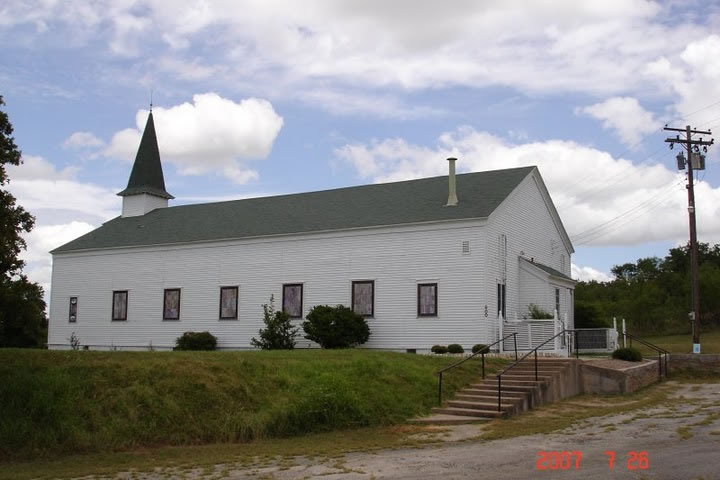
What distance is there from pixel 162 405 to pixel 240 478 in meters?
5.69

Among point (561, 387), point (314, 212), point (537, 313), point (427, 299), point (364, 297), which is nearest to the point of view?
point (561, 387)

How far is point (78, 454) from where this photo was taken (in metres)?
15.5

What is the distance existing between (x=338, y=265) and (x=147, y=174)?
59.6ft

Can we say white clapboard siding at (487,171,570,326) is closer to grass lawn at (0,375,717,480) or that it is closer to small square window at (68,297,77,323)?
grass lawn at (0,375,717,480)

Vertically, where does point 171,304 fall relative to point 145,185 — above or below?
below

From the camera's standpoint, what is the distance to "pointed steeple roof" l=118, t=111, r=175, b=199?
45.2 meters

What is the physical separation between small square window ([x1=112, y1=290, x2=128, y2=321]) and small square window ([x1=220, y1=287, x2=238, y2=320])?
635 centimetres

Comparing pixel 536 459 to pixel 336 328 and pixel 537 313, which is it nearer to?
pixel 336 328

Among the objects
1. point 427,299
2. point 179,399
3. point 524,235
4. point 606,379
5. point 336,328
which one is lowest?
point 179,399

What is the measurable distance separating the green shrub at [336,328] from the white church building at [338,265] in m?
0.97

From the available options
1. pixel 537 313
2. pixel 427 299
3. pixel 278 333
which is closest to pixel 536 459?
pixel 427 299

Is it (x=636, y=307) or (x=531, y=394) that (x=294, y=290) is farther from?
(x=636, y=307)

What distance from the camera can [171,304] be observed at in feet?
123

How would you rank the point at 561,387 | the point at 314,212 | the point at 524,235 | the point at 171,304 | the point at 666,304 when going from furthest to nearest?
the point at 666,304
the point at 171,304
the point at 314,212
the point at 524,235
the point at 561,387
